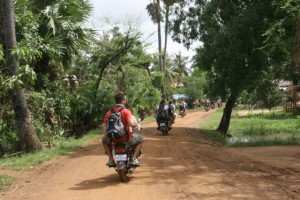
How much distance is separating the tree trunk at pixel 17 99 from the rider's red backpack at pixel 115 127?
422 cm

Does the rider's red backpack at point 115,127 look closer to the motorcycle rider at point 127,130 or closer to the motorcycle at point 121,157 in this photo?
the motorcycle rider at point 127,130

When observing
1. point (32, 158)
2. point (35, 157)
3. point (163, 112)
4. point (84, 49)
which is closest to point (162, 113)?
point (163, 112)

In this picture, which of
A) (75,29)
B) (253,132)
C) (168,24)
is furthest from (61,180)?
(253,132)

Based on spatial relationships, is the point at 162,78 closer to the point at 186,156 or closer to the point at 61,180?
the point at 186,156

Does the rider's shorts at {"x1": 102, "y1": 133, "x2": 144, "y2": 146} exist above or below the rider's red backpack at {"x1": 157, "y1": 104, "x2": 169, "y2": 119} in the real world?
below

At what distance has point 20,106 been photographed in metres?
10.7

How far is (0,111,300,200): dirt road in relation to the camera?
6.18 m

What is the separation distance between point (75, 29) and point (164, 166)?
23.8 feet

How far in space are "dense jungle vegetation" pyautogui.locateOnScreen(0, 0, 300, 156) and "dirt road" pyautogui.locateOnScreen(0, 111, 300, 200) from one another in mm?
2027

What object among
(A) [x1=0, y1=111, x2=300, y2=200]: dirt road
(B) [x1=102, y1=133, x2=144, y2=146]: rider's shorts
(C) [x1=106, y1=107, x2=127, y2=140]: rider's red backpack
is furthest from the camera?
(B) [x1=102, y1=133, x2=144, y2=146]: rider's shorts

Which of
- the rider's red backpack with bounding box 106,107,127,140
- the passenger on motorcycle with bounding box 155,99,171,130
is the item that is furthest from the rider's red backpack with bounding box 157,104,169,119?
the rider's red backpack with bounding box 106,107,127,140

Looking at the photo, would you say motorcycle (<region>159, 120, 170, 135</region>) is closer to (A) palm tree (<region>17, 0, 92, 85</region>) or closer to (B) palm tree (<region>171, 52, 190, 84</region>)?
(A) palm tree (<region>17, 0, 92, 85</region>)

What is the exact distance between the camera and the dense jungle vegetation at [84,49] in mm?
10414

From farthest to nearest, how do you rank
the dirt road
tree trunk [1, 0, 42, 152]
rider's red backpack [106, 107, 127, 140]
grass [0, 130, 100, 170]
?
tree trunk [1, 0, 42, 152], grass [0, 130, 100, 170], rider's red backpack [106, 107, 127, 140], the dirt road
